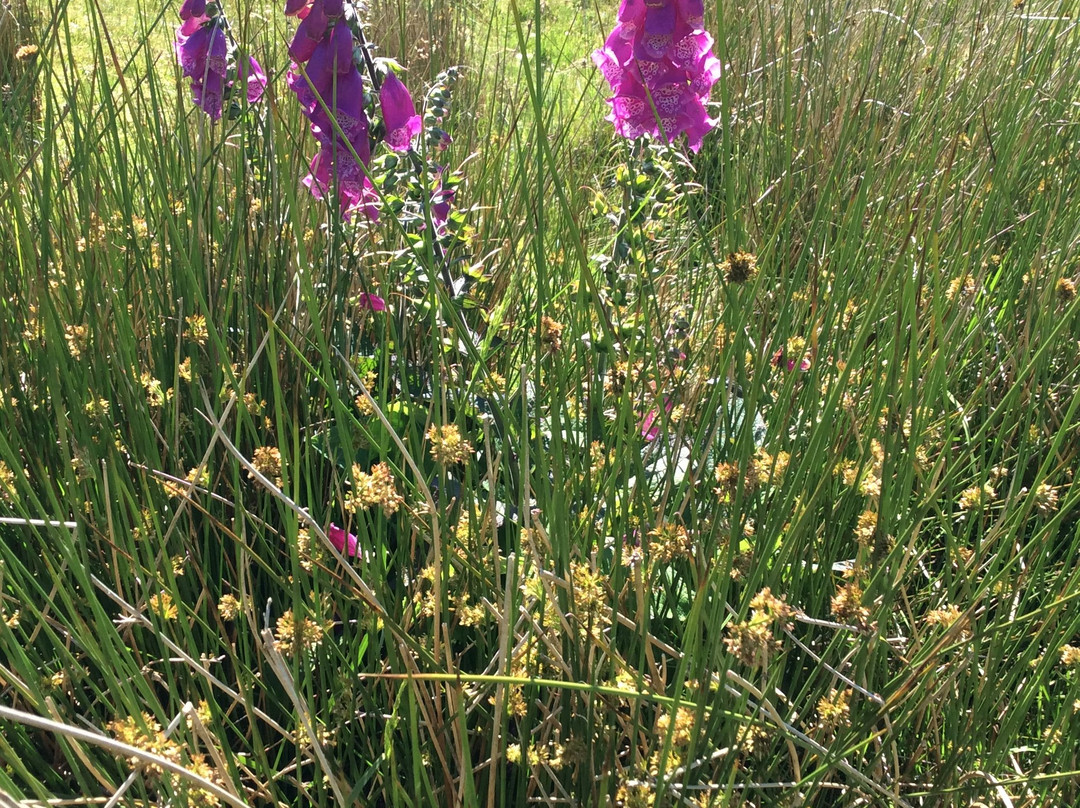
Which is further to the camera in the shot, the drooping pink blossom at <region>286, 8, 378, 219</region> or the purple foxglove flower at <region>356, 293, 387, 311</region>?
the purple foxglove flower at <region>356, 293, 387, 311</region>

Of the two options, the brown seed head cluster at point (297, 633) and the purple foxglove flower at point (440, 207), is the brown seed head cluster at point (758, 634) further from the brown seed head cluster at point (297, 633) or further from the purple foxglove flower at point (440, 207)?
the purple foxglove flower at point (440, 207)

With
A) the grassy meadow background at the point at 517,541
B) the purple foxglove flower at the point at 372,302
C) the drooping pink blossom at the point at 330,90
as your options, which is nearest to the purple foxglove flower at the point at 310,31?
the drooping pink blossom at the point at 330,90

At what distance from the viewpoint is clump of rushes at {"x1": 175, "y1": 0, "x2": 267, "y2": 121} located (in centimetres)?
122

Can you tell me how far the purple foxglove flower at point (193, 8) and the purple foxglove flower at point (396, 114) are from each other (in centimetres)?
30

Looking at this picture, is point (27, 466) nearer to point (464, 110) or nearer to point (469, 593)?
point (469, 593)

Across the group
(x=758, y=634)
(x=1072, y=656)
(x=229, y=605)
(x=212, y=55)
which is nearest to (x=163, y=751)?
(x=229, y=605)

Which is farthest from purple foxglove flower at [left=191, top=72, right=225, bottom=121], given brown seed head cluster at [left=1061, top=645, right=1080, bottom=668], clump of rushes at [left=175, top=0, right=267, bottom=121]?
brown seed head cluster at [left=1061, top=645, right=1080, bottom=668]

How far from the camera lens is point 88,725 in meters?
0.76

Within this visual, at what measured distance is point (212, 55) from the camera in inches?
47.3

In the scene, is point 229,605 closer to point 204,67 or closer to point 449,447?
point 449,447

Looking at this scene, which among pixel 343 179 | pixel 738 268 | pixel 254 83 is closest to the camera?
pixel 738 268

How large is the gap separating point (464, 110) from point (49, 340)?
165cm

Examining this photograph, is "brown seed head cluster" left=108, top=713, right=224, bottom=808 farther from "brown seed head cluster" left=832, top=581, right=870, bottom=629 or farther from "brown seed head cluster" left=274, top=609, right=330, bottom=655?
"brown seed head cluster" left=832, top=581, right=870, bottom=629

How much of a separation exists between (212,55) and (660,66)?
62cm
